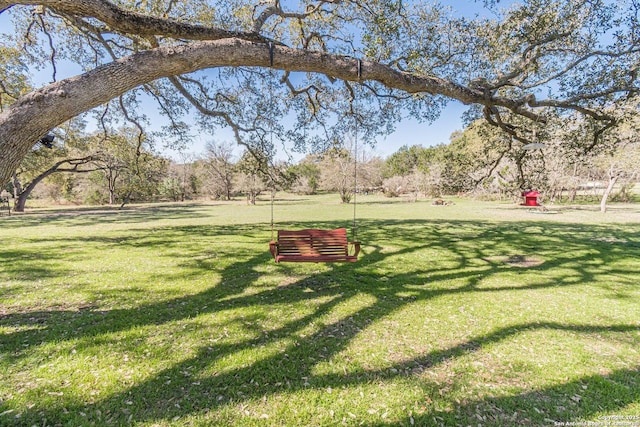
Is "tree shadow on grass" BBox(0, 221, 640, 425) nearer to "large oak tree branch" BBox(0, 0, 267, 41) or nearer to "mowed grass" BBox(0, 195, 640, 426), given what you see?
"mowed grass" BBox(0, 195, 640, 426)

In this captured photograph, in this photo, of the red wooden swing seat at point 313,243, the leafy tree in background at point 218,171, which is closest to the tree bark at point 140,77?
the red wooden swing seat at point 313,243

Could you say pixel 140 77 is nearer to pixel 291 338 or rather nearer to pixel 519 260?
pixel 291 338

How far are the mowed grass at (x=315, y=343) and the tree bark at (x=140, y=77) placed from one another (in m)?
2.34

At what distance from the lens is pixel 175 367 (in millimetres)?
3236

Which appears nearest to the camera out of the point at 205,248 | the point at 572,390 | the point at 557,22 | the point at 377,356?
the point at 572,390

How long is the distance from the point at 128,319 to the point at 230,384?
2.58 meters

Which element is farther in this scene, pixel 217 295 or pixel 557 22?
pixel 557 22

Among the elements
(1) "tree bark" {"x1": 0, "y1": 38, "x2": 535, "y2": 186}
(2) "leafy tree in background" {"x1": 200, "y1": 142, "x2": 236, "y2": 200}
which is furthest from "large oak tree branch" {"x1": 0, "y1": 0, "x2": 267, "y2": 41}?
(2) "leafy tree in background" {"x1": 200, "y1": 142, "x2": 236, "y2": 200}

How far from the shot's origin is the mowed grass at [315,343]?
2.65 meters

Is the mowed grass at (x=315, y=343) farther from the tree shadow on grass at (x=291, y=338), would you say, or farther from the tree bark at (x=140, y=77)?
the tree bark at (x=140, y=77)

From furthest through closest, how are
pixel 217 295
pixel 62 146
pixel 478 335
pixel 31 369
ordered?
A: pixel 62 146 → pixel 217 295 → pixel 478 335 → pixel 31 369

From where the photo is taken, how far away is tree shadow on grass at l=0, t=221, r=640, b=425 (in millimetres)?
2645

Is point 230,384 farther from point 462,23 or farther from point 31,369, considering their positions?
point 462,23

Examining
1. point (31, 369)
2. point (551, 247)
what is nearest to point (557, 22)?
point (551, 247)
